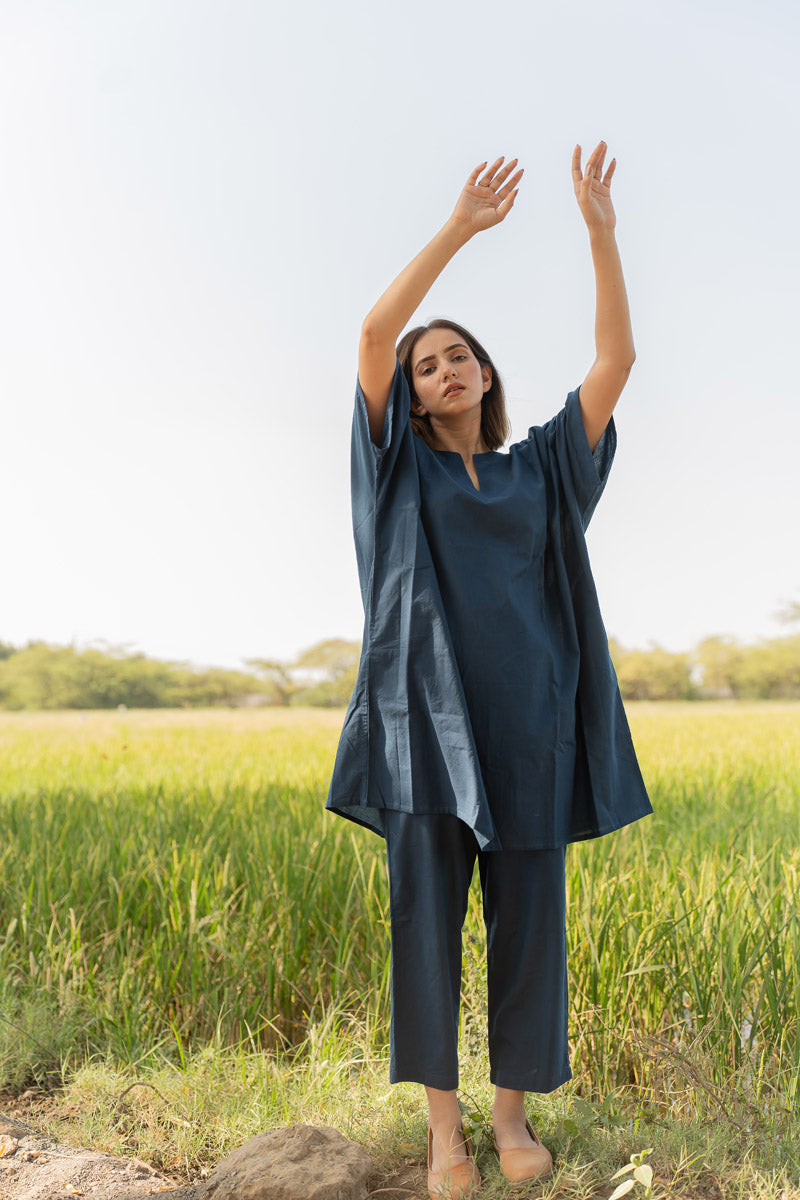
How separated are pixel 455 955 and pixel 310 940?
119 centimetres

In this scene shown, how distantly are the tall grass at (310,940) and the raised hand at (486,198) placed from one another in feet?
5.48

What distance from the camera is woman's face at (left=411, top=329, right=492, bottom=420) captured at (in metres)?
1.82

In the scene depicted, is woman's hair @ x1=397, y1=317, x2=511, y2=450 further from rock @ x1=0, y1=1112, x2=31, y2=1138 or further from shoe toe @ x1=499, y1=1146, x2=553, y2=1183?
rock @ x1=0, y1=1112, x2=31, y2=1138

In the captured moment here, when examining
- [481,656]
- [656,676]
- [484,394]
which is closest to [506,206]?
[484,394]

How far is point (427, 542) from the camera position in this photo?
1.74 metres

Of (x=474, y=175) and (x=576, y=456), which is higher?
(x=474, y=175)

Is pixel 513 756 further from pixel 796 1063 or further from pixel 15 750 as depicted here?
pixel 15 750

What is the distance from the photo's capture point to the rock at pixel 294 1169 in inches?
60.4

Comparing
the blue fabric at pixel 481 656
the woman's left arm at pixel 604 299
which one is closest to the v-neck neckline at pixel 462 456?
the blue fabric at pixel 481 656

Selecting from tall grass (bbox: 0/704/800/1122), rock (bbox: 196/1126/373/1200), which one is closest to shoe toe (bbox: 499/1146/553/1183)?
rock (bbox: 196/1126/373/1200)

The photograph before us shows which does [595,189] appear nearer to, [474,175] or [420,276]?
[474,175]

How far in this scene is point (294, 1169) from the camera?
5.13ft

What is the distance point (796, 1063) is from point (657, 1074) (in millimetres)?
315

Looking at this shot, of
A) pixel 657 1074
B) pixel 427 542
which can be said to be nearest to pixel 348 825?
pixel 657 1074
